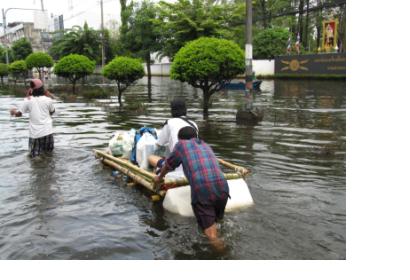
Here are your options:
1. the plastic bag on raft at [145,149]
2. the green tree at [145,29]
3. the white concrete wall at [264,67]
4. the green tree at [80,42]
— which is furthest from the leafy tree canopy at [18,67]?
the plastic bag on raft at [145,149]

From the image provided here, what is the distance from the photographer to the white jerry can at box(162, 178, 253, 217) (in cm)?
496

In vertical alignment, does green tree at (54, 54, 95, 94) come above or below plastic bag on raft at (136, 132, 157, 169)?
above

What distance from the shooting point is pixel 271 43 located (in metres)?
37.8

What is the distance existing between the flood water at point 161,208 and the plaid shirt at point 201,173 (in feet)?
1.88

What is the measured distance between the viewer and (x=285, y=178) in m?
6.76

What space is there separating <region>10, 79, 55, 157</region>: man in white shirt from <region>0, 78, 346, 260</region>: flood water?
47 cm

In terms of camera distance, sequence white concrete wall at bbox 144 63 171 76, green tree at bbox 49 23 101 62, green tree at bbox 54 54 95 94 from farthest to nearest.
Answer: white concrete wall at bbox 144 63 171 76 < green tree at bbox 49 23 101 62 < green tree at bbox 54 54 95 94

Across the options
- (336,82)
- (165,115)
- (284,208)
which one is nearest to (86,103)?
(165,115)

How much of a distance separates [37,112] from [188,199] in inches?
168

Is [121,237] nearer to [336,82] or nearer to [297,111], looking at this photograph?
[297,111]

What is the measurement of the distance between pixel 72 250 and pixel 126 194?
1815 millimetres

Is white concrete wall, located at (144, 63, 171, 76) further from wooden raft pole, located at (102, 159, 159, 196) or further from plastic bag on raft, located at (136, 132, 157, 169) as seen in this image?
plastic bag on raft, located at (136, 132, 157, 169)

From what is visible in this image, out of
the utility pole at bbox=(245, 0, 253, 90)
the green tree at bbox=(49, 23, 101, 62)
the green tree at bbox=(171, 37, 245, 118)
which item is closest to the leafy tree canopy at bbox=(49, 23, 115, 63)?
the green tree at bbox=(49, 23, 101, 62)

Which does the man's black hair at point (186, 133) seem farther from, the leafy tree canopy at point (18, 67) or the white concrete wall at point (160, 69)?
the white concrete wall at point (160, 69)
